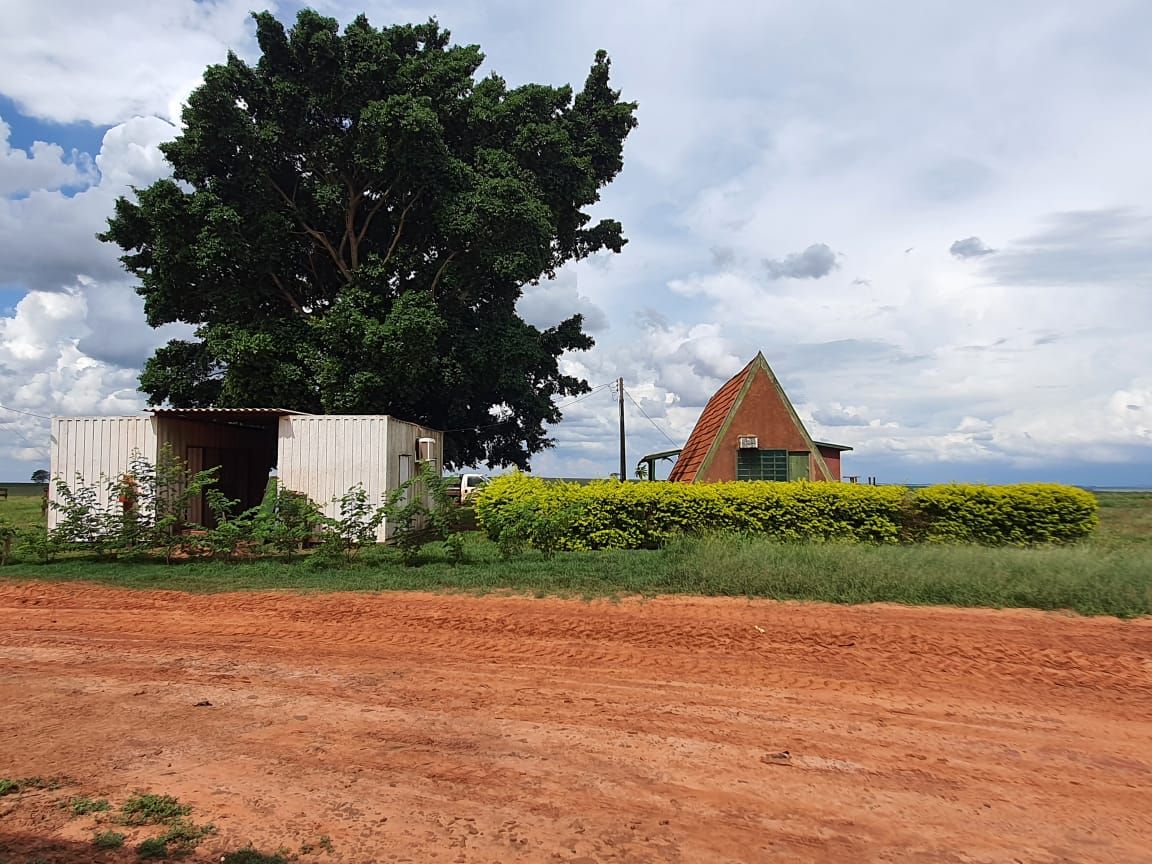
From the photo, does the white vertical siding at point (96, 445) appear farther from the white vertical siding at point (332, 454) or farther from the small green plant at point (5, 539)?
A: the white vertical siding at point (332, 454)

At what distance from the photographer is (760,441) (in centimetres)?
1705

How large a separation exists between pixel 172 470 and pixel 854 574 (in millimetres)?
12167

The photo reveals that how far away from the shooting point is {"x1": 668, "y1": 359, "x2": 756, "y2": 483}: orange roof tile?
17422 millimetres

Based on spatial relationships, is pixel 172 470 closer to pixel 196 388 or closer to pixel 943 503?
pixel 196 388

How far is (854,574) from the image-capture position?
403 inches

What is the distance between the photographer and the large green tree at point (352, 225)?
19375 mm

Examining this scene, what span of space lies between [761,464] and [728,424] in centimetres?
121

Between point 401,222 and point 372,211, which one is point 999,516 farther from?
point 372,211

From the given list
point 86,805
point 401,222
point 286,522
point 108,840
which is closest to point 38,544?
point 286,522

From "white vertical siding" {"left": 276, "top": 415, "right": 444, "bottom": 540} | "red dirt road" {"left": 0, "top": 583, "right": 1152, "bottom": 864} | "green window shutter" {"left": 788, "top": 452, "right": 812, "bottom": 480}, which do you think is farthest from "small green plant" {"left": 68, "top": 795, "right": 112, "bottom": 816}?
"green window shutter" {"left": 788, "top": 452, "right": 812, "bottom": 480}

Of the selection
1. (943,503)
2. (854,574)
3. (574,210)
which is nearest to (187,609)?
(854,574)

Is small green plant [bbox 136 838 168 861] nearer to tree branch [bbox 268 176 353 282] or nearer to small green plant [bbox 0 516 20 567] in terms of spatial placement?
small green plant [bbox 0 516 20 567]

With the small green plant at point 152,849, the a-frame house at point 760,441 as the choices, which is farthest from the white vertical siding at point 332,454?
the small green plant at point 152,849

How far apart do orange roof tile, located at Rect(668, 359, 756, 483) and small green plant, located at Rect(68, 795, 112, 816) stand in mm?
14007
